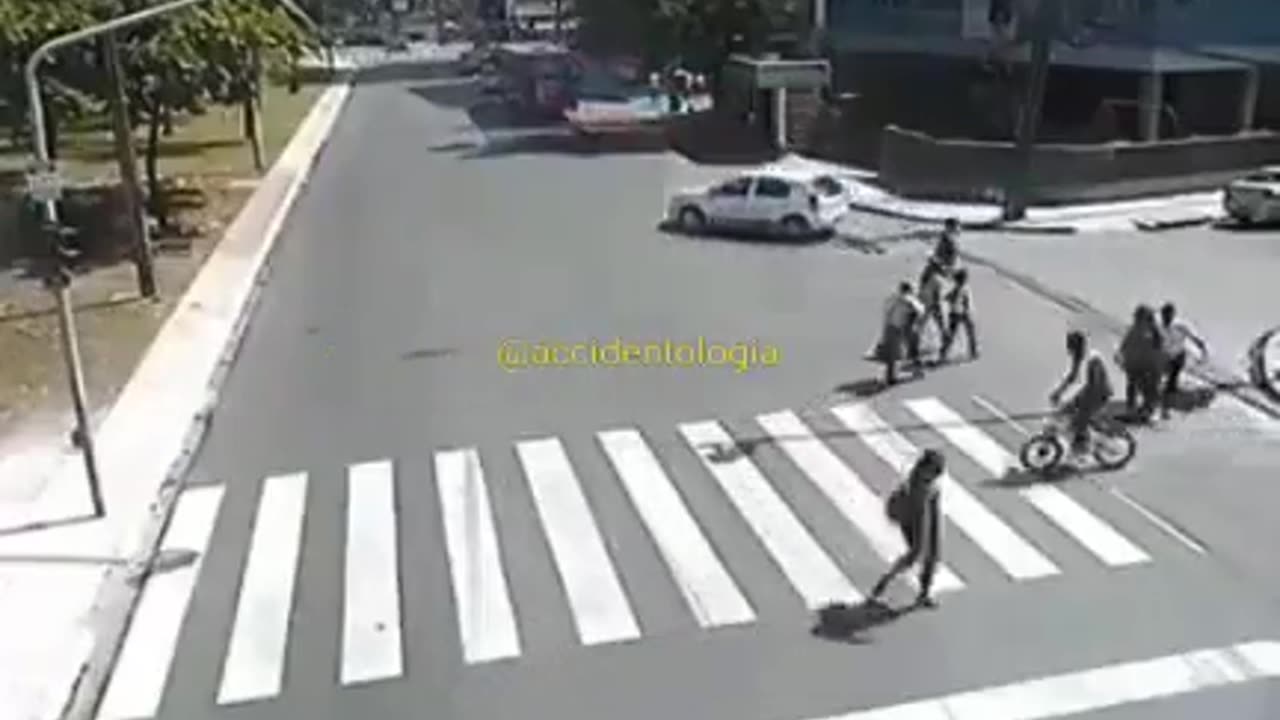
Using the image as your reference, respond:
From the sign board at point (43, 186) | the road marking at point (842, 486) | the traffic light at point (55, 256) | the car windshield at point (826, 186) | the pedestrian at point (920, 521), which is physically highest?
the sign board at point (43, 186)

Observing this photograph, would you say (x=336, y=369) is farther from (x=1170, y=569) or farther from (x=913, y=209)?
(x=913, y=209)

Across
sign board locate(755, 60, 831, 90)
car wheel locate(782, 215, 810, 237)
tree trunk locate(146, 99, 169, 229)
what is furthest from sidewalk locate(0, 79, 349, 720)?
sign board locate(755, 60, 831, 90)

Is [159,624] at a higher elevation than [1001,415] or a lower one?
higher

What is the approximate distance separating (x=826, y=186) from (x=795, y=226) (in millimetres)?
1765

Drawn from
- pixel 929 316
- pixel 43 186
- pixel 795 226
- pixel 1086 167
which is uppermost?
pixel 43 186

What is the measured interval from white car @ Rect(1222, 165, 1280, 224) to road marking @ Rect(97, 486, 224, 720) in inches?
939

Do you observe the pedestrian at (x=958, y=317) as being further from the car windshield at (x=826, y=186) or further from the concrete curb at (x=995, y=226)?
the concrete curb at (x=995, y=226)

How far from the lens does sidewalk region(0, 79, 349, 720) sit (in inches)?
450

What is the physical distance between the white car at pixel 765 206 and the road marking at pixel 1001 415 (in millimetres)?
13247

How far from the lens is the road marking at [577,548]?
11672 mm

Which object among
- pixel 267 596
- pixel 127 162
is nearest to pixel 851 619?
pixel 267 596

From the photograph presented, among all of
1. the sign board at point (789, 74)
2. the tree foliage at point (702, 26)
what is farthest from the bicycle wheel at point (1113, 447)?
the tree foliage at point (702, 26)

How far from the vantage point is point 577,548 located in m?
13.3

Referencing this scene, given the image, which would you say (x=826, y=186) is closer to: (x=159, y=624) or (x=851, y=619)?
(x=851, y=619)
